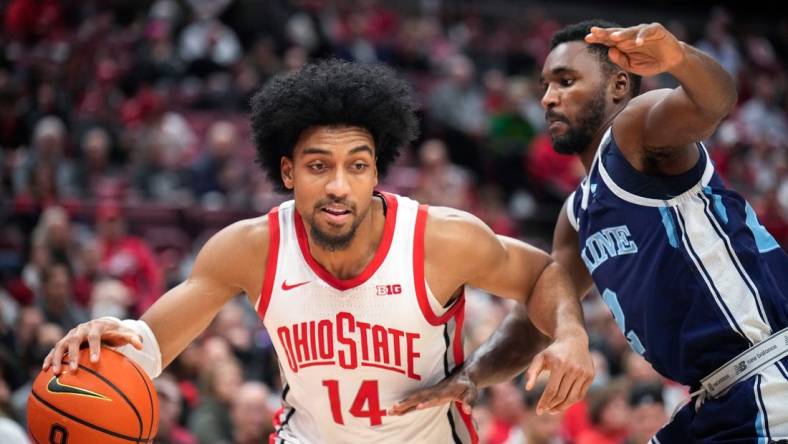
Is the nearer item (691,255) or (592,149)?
(691,255)

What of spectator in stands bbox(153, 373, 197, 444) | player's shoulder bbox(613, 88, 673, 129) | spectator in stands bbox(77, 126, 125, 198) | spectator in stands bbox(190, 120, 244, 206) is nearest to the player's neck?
player's shoulder bbox(613, 88, 673, 129)

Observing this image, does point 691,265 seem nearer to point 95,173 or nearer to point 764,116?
point 95,173

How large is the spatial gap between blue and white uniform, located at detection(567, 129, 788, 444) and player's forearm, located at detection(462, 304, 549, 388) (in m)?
0.87

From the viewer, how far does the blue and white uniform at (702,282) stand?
4.07m

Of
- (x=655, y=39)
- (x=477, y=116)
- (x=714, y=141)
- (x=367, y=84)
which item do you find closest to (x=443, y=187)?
(x=477, y=116)

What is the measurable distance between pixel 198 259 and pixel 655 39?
2274 mm

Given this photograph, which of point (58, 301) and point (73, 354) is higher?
point (73, 354)

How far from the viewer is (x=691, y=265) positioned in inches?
162

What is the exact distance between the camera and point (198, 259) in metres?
4.89

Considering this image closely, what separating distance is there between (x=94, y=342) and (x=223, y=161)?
8246 mm

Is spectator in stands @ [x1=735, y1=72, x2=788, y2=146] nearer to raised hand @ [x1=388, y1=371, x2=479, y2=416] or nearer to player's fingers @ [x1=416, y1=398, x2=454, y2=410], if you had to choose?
raised hand @ [x1=388, y1=371, x2=479, y2=416]

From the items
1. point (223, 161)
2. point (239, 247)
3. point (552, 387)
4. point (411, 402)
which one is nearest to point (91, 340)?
point (239, 247)

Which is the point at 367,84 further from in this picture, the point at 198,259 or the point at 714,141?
the point at 714,141

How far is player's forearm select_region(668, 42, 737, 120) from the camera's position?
381cm
